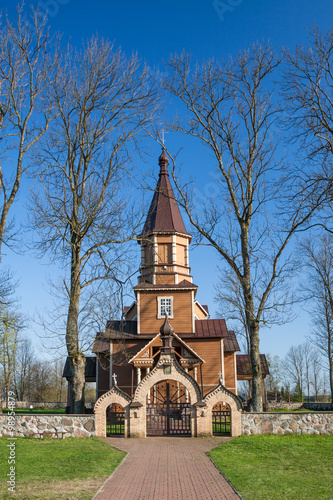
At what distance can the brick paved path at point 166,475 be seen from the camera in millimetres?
8039

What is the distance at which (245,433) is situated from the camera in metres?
14.7

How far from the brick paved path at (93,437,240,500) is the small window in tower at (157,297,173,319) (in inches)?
498

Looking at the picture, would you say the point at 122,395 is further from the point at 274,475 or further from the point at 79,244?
the point at 274,475

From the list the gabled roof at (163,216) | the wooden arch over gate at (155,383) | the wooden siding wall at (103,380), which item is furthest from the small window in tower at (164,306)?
the wooden arch over gate at (155,383)

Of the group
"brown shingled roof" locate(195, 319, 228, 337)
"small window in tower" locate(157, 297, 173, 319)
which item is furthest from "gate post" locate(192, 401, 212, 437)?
"small window in tower" locate(157, 297, 173, 319)

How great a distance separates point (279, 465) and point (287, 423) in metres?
4.42

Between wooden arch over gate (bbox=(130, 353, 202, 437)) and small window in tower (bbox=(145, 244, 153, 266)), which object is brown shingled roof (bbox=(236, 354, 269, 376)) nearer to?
small window in tower (bbox=(145, 244, 153, 266))

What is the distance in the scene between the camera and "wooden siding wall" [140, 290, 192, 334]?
1036 inches

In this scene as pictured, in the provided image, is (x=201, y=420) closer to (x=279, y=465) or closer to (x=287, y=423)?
(x=287, y=423)

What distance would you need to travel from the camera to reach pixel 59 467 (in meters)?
9.96

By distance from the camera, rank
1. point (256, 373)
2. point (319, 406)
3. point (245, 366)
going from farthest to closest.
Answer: point (319, 406) → point (245, 366) → point (256, 373)

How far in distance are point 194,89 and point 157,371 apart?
10.4 m

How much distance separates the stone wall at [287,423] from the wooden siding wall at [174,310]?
11.7 m

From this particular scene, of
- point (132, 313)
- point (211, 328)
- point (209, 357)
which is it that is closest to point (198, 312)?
point (211, 328)
